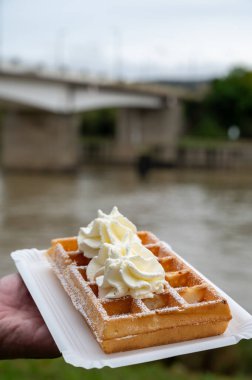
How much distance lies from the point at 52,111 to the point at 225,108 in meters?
14.6

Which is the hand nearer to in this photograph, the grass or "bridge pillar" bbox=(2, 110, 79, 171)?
the grass

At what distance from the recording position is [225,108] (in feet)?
111

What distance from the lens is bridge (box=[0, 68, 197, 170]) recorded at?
20.2 m

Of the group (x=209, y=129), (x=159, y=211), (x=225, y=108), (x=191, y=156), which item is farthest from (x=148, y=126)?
(x=159, y=211)

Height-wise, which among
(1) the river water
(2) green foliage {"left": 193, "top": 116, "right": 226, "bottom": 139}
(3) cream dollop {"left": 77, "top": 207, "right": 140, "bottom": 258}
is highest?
(3) cream dollop {"left": 77, "top": 207, "right": 140, "bottom": 258}

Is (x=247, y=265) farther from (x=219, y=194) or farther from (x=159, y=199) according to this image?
(x=219, y=194)

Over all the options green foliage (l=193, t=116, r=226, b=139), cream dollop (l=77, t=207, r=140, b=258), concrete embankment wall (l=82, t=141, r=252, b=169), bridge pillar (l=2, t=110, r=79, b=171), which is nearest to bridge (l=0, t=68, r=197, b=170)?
bridge pillar (l=2, t=110, r=79, b=171)

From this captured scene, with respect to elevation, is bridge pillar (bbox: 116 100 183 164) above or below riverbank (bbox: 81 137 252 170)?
above

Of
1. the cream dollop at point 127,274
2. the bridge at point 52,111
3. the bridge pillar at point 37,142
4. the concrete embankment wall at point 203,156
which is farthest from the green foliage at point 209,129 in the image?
the cream dollop at point 127,274

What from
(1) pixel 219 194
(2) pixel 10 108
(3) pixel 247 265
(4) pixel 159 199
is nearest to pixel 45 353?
(3) pixel 247 265

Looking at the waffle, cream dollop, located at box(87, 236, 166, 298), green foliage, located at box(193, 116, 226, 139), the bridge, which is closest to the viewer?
the waffle

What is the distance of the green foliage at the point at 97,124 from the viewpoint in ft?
114

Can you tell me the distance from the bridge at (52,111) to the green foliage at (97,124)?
4848mm

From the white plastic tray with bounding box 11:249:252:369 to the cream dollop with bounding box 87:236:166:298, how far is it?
0.18 metres
